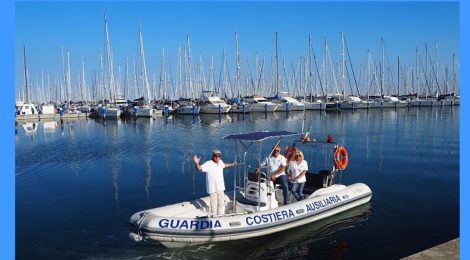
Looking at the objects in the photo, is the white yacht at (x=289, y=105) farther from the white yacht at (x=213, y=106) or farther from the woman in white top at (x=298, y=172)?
the woman in white top at (x=298, y=172)

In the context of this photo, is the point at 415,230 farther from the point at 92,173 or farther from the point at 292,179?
the point at 92,173

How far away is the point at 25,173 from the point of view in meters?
21.6

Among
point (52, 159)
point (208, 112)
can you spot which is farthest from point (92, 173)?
point (208, 112)

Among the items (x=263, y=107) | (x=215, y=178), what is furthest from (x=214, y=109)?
(x=215, y=178)

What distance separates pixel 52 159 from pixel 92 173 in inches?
257

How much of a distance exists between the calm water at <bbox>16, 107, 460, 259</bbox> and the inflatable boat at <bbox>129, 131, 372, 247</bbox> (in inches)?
13.6

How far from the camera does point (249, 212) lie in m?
11.2

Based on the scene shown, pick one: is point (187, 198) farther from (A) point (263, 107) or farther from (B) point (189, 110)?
(A) point (263, 107)

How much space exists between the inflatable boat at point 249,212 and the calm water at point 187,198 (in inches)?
13.6

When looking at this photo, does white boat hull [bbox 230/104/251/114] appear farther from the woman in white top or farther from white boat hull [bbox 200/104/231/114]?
the woman in white top

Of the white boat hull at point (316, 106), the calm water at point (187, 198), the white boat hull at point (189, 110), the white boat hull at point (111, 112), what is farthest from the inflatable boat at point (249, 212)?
the white boat hull at point (316, 106)

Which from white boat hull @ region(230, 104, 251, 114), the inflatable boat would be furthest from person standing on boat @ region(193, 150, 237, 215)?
white boat hull @ region(230, 104, 251, 114)

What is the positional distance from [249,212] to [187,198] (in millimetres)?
4774

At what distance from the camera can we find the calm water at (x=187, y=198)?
10430mm
